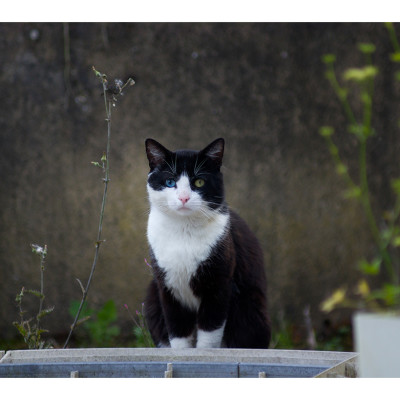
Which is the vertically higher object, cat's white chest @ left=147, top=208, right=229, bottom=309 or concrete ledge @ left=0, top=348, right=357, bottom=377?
cat's white chest @ left=147, top=208, right=229, bottom=309

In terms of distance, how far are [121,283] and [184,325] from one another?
113 centimetres

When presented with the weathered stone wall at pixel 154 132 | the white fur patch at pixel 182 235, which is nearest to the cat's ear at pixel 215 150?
the white fur patch at pixel 182 235

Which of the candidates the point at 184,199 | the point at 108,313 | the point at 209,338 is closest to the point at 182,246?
the point at 184,199

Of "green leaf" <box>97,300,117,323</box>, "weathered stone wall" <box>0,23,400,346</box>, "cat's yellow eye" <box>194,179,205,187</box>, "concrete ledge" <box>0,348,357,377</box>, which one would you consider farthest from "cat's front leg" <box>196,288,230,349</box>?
"weathered stone wall" <box>0,23,400,346</box>

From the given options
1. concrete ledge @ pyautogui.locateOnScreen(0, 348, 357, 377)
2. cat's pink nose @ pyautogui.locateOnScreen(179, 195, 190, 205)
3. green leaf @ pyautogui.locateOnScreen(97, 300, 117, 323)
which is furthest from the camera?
green leaf @ pyautogui.locateOnScreen(97, 300, 117, 323)

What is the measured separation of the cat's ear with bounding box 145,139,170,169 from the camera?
1664 mm

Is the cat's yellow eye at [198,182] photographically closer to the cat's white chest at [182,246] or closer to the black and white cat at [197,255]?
the black and white cat at [197,255]

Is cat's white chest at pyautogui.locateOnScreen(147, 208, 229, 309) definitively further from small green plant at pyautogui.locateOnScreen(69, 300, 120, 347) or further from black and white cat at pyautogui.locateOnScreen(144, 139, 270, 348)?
small green plant at pyautogui.locateOnScreen(69, 300, 120, 347)

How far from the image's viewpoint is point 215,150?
5.48ft

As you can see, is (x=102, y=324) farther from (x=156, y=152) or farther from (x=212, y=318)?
(x=156, y=152)

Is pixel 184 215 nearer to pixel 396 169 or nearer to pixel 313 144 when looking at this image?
pixel 313 144

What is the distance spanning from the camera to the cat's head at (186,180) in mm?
1610

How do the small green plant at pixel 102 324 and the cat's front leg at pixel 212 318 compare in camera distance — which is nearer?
the cat's front leg at pixel 212 318

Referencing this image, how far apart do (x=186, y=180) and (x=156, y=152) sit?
132 millimetres
